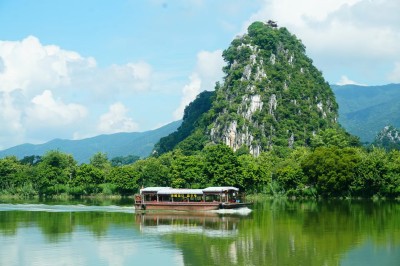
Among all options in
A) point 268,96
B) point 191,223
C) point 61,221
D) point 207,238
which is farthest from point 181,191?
point 268,96

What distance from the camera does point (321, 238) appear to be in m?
35.4

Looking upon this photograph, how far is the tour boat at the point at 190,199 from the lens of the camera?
60.7 metres

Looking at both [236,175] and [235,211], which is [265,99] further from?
[235,211]

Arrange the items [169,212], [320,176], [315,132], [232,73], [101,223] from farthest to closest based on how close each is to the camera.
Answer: [232,73] < [315,132] < [320,176] < [169,212] < [101,223]

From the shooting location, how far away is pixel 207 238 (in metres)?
37.1

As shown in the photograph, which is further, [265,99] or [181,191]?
→ [265,99]

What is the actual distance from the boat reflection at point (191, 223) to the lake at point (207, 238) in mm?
73

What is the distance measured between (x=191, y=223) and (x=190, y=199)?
51.2 feet

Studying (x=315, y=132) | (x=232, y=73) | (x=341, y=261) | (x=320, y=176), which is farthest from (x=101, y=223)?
(x=232, y=73)

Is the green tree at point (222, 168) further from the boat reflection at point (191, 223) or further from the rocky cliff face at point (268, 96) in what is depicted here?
the rocky cliff face at point (268, 96)

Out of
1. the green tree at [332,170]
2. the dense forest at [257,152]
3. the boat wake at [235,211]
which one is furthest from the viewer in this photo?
the dense forest at [257,152]

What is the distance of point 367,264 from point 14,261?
57.3 feet

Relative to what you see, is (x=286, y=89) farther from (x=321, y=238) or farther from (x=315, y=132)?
(x=321, y=238)

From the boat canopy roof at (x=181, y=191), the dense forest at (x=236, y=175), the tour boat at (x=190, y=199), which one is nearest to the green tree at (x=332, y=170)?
the dense forest at (x=236, y=175)
